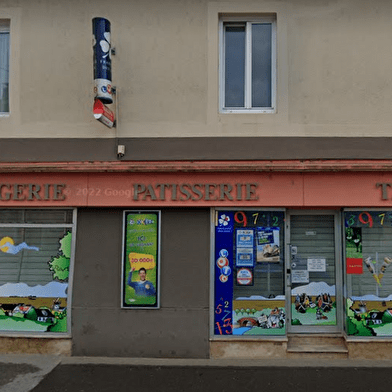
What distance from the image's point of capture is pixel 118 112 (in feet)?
23.4

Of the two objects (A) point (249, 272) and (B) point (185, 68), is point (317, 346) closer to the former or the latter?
(A) point (249, 272)

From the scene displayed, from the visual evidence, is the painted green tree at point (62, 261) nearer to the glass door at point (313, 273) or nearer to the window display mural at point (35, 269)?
the window display mural at point (35, 269)

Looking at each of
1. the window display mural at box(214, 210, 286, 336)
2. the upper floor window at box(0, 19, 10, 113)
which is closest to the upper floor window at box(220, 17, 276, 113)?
the window display mural at box(214, 210, 286, 336)

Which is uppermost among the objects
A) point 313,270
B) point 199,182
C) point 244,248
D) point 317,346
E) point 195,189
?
point 199,182

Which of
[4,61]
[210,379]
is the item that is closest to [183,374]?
[210,379]

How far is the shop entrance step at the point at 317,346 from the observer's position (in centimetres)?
679

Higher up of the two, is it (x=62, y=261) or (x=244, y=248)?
(x=244, y=248)

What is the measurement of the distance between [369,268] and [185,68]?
14.3 feet

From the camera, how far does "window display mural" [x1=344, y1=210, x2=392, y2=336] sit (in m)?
6.86

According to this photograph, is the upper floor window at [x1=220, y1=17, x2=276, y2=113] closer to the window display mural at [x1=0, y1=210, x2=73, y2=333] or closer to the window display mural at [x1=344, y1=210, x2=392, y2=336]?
the window display mural at [x1=344, y1=210, x2=392, y2=336]

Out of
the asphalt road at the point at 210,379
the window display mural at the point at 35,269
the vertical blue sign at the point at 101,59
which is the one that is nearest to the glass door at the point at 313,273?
the asphalt road at the point at 210,379

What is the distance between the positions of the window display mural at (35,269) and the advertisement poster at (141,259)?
0.97 metres

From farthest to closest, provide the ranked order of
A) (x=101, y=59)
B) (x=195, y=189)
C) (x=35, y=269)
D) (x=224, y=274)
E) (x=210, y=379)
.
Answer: (x=35, y=269) < (x=224, y=274) < (x=195, y=189) < (x=101, y=59) < (x=210, y=379)

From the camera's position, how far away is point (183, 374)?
6.18 metres
